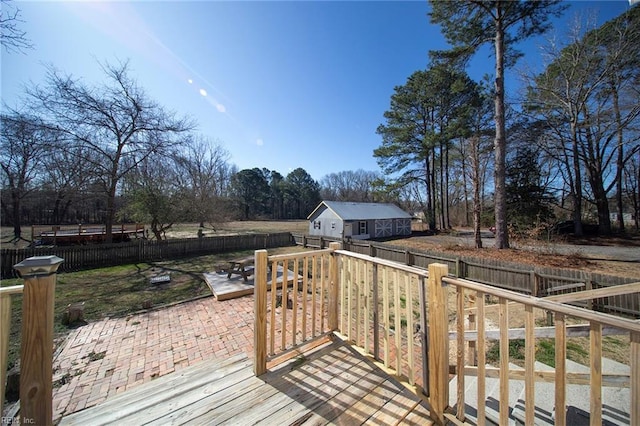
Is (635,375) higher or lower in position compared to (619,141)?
lower

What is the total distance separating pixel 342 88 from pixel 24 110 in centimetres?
1246

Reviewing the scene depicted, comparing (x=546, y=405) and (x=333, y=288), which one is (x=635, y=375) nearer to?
(x=546, y=405)

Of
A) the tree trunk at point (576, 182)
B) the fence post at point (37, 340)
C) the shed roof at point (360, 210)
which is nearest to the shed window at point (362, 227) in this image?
the shed roof at point (360, 210)

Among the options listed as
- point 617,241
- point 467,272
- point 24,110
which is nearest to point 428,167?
point 617,241

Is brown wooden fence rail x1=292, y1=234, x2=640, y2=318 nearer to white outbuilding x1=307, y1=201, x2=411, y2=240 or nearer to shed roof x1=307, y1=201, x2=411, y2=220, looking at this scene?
white outbuilding x1=307, y1=201, x2=411, y2=240

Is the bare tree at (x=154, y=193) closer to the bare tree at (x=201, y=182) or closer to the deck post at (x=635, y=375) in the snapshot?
the bare tree at (x=201, y=182)

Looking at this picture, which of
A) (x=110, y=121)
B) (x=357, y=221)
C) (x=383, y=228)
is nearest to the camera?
(x=110, y=121)

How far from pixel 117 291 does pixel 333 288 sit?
21.3 feet

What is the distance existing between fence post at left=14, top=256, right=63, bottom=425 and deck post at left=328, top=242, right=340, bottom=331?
235 centimetres

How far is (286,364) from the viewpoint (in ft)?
8.44

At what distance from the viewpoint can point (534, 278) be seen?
584 centimetres

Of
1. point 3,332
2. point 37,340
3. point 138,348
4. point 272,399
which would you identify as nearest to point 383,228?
point 138,348

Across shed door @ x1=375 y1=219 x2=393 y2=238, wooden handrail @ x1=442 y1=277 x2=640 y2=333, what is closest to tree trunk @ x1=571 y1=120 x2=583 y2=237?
shed door @ x1=375 y1=219 x2=393 y2=238

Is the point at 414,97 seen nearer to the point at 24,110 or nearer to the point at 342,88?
the point at 342,88
